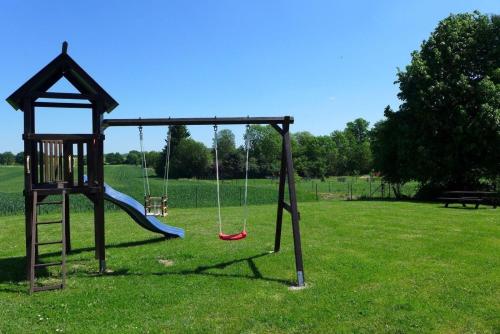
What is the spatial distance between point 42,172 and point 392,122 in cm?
2712

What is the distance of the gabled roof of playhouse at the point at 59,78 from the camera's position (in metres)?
9.08

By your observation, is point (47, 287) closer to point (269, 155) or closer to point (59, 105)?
point (59, 105)

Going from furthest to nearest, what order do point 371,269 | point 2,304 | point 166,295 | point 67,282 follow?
point 371,269
point 67,282
point 166,295
point 2,304

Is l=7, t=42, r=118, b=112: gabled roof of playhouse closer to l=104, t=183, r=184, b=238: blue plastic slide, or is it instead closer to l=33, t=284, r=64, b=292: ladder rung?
l=104, t=183, r=184, b=238: blue plastic slide

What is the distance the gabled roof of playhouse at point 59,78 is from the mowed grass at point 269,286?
3.76 m

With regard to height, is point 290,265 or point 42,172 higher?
point 42,172

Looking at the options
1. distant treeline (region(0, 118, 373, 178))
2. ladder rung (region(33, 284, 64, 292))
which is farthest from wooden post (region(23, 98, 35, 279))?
distant treeline (region(0, 118, 373, 178))

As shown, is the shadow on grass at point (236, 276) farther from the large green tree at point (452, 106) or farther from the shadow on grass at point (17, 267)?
the large green tree at point (452, 106)

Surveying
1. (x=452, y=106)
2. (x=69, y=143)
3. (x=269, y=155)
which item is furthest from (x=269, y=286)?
(x=269, y=155)

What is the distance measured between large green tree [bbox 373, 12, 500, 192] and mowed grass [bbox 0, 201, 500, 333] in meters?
15.4

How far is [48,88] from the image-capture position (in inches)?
398

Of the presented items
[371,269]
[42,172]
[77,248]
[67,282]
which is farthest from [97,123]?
[371,269]

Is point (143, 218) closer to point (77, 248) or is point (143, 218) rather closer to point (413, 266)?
point (77, 248)

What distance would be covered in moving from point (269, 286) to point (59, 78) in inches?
248
